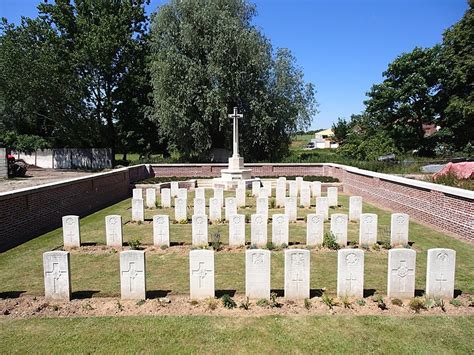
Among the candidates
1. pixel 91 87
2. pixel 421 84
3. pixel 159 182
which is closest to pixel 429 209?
pixel 159 182

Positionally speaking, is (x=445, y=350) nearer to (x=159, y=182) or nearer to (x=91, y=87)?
(x=159, y=182)

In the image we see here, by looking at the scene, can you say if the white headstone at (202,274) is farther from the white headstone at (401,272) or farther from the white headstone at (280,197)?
the white headstone at (280,197)

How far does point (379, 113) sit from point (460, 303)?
31.4 m

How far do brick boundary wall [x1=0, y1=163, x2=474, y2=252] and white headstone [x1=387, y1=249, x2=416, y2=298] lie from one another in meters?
4.50

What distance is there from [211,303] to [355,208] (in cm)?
719

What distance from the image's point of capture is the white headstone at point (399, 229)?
8.63 meters

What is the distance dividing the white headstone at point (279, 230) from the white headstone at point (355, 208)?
3678 mm

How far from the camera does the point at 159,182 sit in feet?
67.4

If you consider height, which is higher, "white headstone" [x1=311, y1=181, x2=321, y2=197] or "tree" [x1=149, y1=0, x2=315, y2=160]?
"tree" [x1=149, y1=0, x2=315, y2=160]

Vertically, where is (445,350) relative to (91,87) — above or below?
below

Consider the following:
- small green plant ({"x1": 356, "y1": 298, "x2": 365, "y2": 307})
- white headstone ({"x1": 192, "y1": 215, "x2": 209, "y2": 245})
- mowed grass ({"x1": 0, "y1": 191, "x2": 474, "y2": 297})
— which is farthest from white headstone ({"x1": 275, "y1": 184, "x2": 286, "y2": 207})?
small green plant ({"x1": 356, "y1": 298, "x2": 365, "y2": 307})

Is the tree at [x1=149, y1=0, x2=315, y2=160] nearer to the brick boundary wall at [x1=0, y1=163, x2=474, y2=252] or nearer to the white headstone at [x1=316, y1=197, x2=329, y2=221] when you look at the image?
the brick boundary wall at [x1=0, y1=163, x2=474, y2=252]

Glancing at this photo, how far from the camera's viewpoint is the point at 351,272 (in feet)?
18.2

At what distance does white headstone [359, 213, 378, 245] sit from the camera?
8.51 meters
